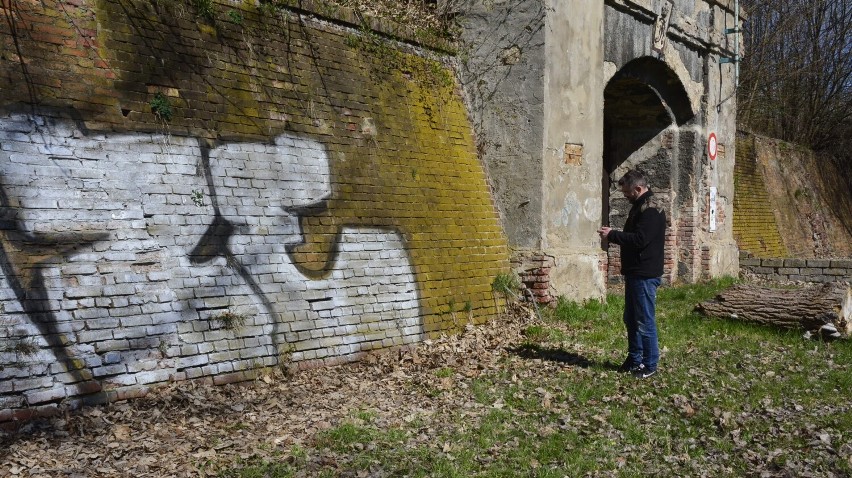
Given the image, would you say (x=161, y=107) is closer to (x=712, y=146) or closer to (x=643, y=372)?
(x=643, y=372)

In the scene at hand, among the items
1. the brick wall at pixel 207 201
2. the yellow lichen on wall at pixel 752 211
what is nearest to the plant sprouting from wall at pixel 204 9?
the brick wall at pixel 207 201

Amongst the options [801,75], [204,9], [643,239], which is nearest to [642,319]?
[643,239]

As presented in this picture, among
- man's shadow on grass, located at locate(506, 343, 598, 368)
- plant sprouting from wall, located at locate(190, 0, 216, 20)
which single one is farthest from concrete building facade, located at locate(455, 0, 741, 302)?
plant sprouting from wall, located at locate(190, 0, 216, 20)

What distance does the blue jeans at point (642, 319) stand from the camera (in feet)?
23.4

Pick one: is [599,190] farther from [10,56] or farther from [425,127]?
Answer: [10,56]

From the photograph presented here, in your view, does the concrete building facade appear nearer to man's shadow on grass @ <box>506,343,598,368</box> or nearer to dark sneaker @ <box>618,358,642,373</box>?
man's shadow on grass @ <box>506,343,598,368</box>

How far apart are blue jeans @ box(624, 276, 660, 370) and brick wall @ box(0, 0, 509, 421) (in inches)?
86.6

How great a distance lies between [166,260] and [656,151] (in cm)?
1131

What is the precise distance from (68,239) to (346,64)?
368cm

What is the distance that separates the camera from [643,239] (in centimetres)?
704

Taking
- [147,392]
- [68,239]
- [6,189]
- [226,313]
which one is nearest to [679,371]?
[226,313]

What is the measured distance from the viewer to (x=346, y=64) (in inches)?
331

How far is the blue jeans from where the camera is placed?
7.14 meters

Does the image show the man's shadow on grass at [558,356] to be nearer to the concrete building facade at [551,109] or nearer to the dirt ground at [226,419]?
the dirt ground at [226,419]
